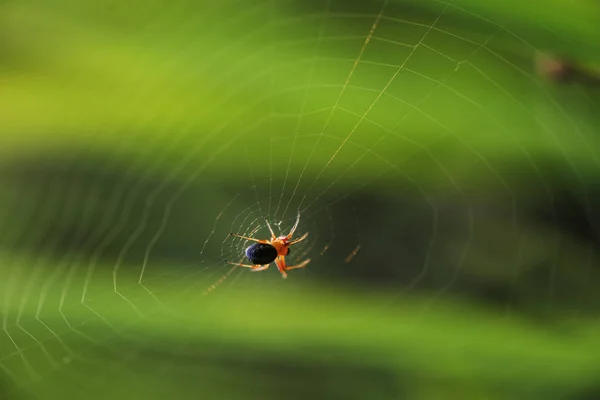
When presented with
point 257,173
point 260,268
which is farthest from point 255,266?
point 257,173

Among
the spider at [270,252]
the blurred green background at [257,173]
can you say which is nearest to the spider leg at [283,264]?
the spider at [270,252]

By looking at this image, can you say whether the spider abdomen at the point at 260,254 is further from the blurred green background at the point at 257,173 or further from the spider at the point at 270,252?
the blurred green background at the point at 257,173

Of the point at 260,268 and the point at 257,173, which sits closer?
the point at 257,173

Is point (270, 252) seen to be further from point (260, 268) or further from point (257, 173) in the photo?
point (257, 173)

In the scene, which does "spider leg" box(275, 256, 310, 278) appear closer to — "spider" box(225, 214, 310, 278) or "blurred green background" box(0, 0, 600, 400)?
"spider" box(225, 214, 310, 278)

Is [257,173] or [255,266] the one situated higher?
[257,173]
